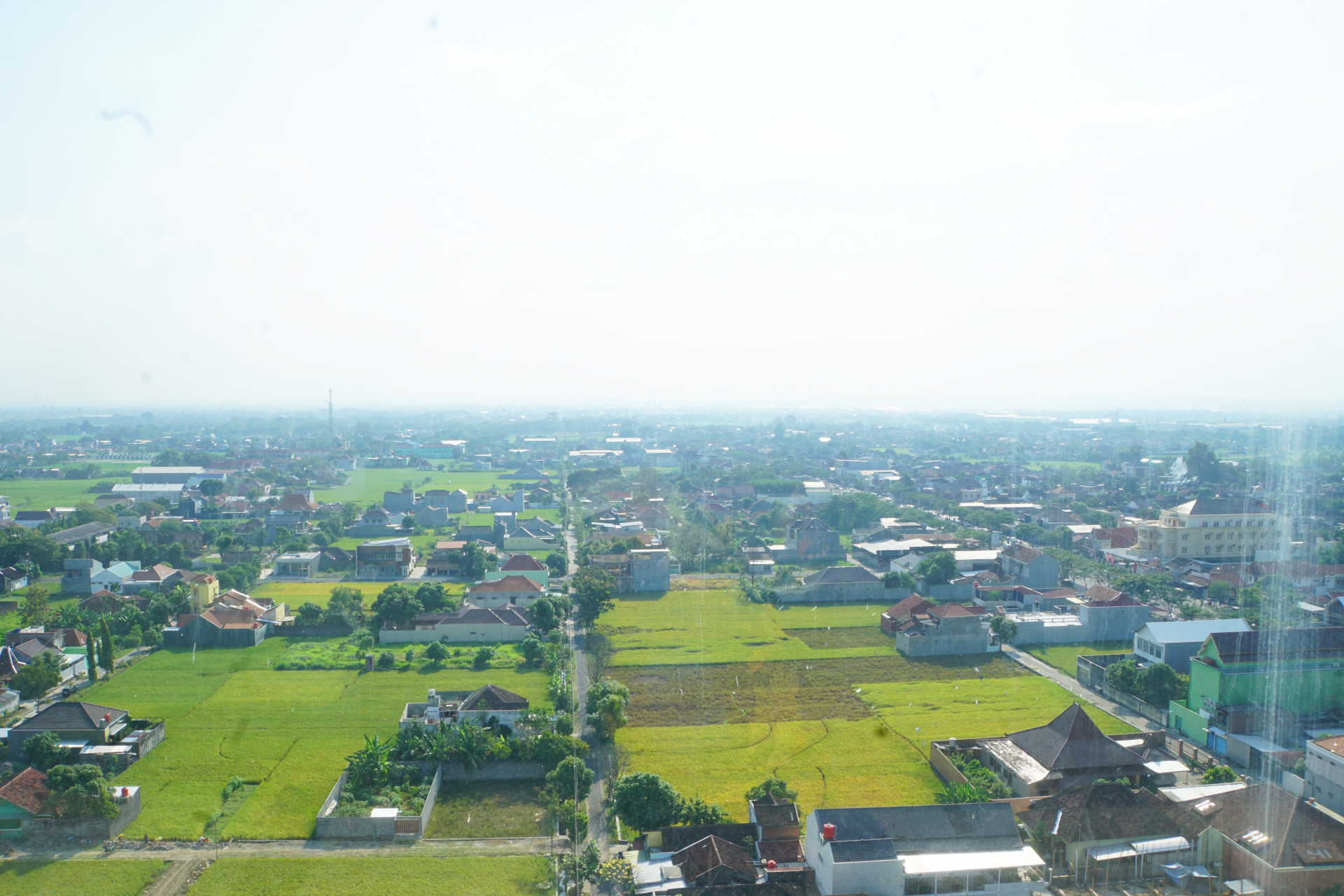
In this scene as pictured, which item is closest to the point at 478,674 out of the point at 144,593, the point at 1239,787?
the point at 144,593

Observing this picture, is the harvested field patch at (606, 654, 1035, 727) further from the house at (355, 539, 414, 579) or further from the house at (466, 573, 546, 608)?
the house at (355, 539, 414, 579)

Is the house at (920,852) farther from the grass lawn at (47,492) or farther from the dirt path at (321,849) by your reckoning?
the grass lawn at (47,492)

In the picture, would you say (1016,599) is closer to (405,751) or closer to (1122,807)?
(1122,807)

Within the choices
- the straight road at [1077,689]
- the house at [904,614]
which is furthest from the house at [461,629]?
the straight road at [1077,689]

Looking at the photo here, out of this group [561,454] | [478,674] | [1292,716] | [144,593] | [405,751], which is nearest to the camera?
[405,751]

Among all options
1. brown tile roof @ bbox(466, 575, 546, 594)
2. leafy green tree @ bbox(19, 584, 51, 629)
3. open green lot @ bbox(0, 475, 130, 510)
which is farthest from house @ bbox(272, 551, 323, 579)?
open green lot @ bbox(0, 475, 130, 510)

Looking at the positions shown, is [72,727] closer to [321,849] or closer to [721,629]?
[321,849]
